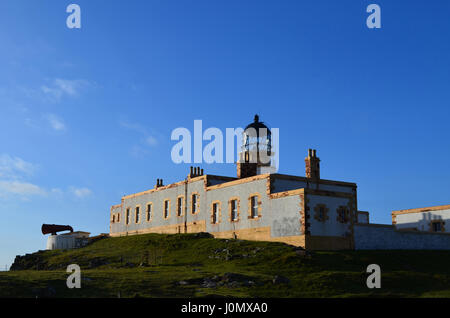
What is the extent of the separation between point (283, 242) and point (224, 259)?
479cm

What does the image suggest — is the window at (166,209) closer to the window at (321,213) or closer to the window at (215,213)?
the window at (215,213)

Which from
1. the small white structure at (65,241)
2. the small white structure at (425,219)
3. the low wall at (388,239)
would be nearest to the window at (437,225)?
the small white structure at (425,219)

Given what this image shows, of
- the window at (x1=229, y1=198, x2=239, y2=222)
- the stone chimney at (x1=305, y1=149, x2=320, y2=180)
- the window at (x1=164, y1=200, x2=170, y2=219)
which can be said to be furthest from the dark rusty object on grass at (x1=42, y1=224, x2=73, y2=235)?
the stone chimney at (x1=305, y1=149, x2=320, y2=180)

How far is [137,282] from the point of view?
21.7 m

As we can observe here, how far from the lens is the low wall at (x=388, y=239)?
34.0 m

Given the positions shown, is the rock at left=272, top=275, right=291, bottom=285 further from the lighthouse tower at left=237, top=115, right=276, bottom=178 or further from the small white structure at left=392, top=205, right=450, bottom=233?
the small white structure at left=392, top=205, right=450, bottom=233

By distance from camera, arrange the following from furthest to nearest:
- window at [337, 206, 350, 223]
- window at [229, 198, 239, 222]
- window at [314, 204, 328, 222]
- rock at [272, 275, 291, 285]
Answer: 1. window at [229, 198, 239, 222]
2. window at [337, 206, 350, 223]
3. window at [314, 204, 328, 222]
4. rock at [272, 275, 291, 285]

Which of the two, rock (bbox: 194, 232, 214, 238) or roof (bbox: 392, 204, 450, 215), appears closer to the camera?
rock (bbox: 194, 232, 214, 238)

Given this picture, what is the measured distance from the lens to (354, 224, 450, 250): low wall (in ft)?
111

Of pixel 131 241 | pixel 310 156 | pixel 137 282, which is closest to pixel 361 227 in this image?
pixel 310 156

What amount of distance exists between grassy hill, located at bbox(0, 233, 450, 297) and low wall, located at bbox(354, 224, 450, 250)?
1.52 meters

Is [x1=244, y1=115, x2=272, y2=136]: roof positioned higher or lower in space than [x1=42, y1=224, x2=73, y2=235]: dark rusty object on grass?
higher
